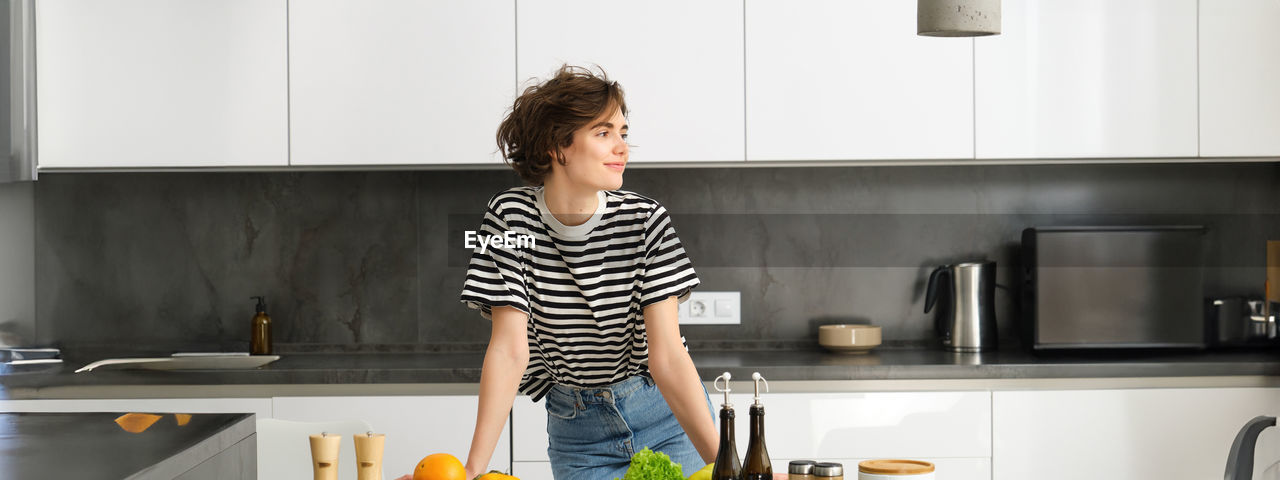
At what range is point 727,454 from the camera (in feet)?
3.90

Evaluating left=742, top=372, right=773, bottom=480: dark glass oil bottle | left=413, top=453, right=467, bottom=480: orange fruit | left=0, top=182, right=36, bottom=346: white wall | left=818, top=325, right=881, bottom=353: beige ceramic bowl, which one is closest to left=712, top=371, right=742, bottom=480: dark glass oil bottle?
left=742, top=372, right=773, bottom=480: dark glass oil bottle

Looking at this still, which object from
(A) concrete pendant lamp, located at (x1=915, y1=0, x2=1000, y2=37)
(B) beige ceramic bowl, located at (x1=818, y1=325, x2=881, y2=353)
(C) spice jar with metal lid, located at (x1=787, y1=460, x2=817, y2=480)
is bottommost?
(B) beige ceramic bowl, located at (x1=818, y1=325, x2=881, y2=353)

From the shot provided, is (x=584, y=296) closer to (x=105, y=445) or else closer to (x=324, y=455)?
(x=324, y=455)

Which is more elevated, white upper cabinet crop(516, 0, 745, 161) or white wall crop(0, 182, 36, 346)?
white upper cabinet crop(516, 0, 745, 161)

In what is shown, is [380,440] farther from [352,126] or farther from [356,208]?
[356,208]

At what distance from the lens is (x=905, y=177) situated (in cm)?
295

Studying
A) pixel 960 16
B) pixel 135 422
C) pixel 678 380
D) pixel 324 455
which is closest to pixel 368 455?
pixel 324 455

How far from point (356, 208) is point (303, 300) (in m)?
0.30

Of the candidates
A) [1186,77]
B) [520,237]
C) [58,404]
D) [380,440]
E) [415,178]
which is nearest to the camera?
[380,440]

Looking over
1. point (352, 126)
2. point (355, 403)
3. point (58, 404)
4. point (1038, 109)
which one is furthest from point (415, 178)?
point (1038, 109)

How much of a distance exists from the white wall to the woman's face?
6.89ft

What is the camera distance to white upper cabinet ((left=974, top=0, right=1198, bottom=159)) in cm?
259

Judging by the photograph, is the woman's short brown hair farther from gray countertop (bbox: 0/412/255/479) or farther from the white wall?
the white wall

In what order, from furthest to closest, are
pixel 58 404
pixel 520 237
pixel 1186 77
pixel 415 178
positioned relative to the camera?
pixel 415 178
pixel 1186 77
pixel 58 404
pixel 520 237
